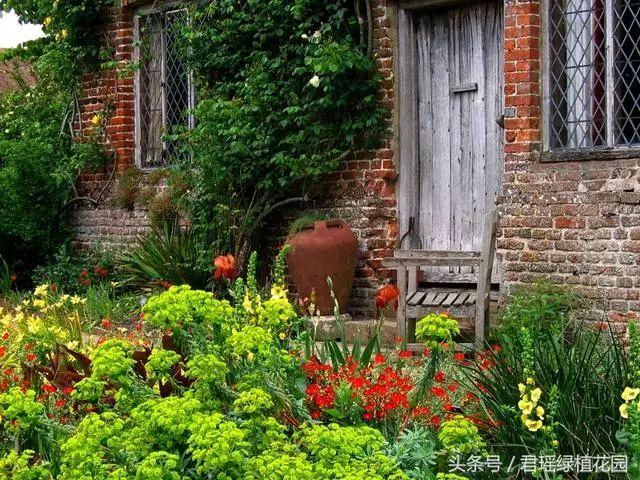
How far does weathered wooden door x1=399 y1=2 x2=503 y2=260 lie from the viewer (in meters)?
9.71

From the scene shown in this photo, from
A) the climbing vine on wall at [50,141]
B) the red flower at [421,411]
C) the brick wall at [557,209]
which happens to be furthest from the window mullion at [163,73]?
the red flower at [421,411]

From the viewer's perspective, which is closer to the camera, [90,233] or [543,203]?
[543,203]

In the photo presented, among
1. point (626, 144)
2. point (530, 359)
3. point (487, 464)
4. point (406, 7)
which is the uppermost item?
point (406, 7)

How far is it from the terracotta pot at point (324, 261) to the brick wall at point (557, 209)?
1.42m

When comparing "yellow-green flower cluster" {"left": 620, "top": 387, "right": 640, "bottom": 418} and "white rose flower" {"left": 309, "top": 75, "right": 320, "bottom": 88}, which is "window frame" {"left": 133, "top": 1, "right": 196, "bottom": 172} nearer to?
"white rose flower" {"left": 309, "top": 75, "right": 320, "bottom": 88}

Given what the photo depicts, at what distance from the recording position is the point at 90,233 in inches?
522

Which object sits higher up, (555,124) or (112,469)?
(555,124)

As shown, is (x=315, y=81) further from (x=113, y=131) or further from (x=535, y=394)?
(x=535, y=394)

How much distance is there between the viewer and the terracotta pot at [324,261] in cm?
988

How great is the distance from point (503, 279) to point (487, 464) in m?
4.86

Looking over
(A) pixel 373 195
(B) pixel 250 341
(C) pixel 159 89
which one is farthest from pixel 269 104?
(B) pixel 250 341

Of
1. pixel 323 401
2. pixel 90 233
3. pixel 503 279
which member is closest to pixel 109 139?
pixel 90 233

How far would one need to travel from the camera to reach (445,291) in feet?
31.3

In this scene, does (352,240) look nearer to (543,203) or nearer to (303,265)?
(303,265)
